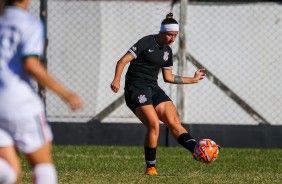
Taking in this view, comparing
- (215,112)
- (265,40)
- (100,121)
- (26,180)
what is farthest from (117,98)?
(26,180)

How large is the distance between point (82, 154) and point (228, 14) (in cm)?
337

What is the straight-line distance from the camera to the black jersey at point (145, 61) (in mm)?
10203

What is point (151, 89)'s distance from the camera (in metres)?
10.3

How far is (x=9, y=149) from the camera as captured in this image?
235 inches

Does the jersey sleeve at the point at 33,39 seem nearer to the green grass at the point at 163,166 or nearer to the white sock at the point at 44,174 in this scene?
the white sock at the point at 44,174

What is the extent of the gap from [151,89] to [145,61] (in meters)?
0.31

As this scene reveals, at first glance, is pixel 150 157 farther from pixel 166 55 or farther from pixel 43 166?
pixel 43 166

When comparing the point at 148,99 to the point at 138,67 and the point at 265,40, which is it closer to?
the point at 138,67

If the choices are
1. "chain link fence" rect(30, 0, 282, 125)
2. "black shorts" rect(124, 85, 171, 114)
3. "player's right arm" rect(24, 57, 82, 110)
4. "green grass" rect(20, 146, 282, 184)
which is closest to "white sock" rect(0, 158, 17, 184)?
"player's right arm" rect(24, 57, 82, 110)

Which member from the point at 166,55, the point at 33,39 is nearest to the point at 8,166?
the point at 33,39

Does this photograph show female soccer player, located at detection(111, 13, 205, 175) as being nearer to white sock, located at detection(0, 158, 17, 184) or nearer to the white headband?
the white headband

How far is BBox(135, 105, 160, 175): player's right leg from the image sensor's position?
998 centimetres

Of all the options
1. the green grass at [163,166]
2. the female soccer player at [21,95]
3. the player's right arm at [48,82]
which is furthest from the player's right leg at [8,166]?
the green grass at [163,166]

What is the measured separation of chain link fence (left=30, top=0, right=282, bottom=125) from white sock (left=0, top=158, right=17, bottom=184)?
8.14 m
